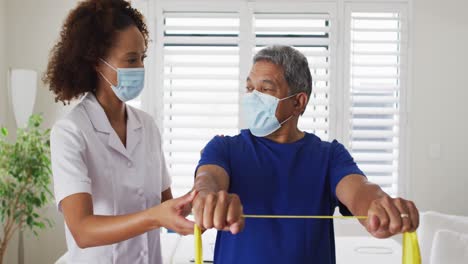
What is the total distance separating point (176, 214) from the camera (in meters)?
0.99

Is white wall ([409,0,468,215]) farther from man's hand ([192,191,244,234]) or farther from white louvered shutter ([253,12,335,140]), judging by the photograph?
man's hand ([192,191,244,234])

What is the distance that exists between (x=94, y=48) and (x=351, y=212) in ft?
2.75

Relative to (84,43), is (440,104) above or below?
below

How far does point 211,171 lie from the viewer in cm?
116

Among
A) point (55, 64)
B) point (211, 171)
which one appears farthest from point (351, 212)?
point (55, 64)

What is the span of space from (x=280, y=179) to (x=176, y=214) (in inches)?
13.4

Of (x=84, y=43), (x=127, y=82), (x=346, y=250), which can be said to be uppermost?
(x=84, y=43)

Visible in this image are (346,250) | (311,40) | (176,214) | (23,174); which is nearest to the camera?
(176,214)

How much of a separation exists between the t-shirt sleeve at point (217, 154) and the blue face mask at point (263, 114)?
0.12m

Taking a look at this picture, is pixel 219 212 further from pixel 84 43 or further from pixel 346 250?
pixel 346 250

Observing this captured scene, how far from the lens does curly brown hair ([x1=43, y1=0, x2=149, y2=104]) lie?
146 centimetres

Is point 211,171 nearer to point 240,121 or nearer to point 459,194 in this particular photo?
point 240,121

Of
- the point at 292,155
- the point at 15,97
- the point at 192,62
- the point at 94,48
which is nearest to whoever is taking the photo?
the point at 292,155

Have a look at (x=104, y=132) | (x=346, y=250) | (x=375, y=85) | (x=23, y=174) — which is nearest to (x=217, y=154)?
(x=104, y=132)
